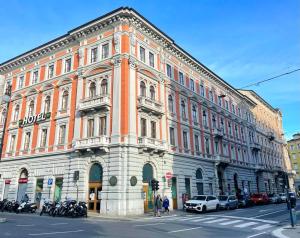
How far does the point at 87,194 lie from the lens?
936 inches

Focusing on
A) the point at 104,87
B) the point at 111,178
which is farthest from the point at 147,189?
the point at 104,87

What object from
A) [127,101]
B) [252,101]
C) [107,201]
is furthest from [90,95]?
[252,101]

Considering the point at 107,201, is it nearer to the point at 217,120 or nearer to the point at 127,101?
the point at 127,101

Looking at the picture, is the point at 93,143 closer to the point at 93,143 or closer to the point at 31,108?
the point at 93,143

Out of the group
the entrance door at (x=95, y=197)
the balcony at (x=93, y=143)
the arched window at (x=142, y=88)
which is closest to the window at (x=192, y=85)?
the arched window at (x=142, y=88)

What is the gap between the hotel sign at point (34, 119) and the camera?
1165 inches

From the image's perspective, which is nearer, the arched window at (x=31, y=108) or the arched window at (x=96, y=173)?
the arched window at (x=96, y=173)

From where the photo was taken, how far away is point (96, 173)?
23.9 meters

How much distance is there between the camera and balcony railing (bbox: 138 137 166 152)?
23.8 metres

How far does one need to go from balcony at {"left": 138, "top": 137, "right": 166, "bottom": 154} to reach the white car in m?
5.35

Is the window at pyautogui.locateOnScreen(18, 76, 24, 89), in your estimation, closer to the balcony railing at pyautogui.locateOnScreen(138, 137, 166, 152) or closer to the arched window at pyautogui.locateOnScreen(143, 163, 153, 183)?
the balcony railing at pyautogui.locateOnScreen(138, 137, 166, 152)

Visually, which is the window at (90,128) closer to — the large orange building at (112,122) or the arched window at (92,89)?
the large orange building at (112,122)

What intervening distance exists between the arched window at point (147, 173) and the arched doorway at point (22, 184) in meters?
13.4

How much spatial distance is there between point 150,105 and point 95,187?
29.7 ft
